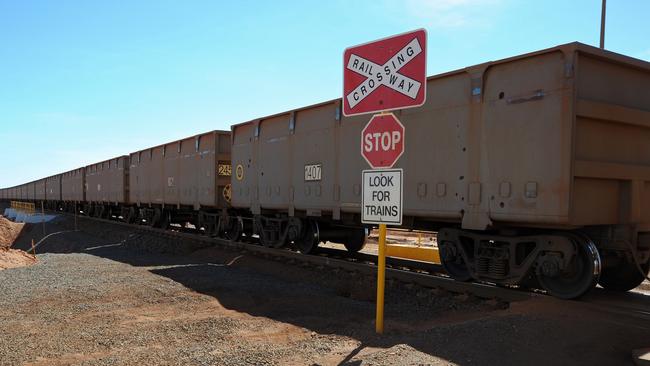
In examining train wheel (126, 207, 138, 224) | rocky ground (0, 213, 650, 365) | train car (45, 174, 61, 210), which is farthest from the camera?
train car (45, 174, 61, 210)

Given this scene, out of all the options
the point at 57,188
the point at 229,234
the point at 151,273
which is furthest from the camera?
the point at 57,188

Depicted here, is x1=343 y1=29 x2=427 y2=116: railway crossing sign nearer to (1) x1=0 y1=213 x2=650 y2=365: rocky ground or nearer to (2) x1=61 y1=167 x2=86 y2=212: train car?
(1) x1=0 y1=213 x2=650 y2=365: rocky ground

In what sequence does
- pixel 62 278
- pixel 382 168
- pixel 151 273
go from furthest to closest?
pixel 151 273, pixel 62 278, pixel 382 168

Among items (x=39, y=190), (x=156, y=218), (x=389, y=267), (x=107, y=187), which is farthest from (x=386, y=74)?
(x=39, y=190)

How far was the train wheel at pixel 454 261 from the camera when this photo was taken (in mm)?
7953

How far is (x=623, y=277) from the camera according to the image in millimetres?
7441

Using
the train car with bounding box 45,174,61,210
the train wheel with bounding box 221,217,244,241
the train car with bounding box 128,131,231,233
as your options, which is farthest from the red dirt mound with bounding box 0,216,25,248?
the train wheel with bounding box 221,217,244,241

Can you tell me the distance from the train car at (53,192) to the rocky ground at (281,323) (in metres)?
39.2

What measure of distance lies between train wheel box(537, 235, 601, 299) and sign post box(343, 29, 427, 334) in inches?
111

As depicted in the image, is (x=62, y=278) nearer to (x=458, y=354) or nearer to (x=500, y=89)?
(x=458, y=354)

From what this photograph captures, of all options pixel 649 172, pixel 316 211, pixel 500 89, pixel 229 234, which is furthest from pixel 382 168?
pixel 229 234

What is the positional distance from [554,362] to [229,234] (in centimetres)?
1248

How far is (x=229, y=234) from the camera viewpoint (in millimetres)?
15711

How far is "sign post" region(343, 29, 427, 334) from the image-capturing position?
484 cm
